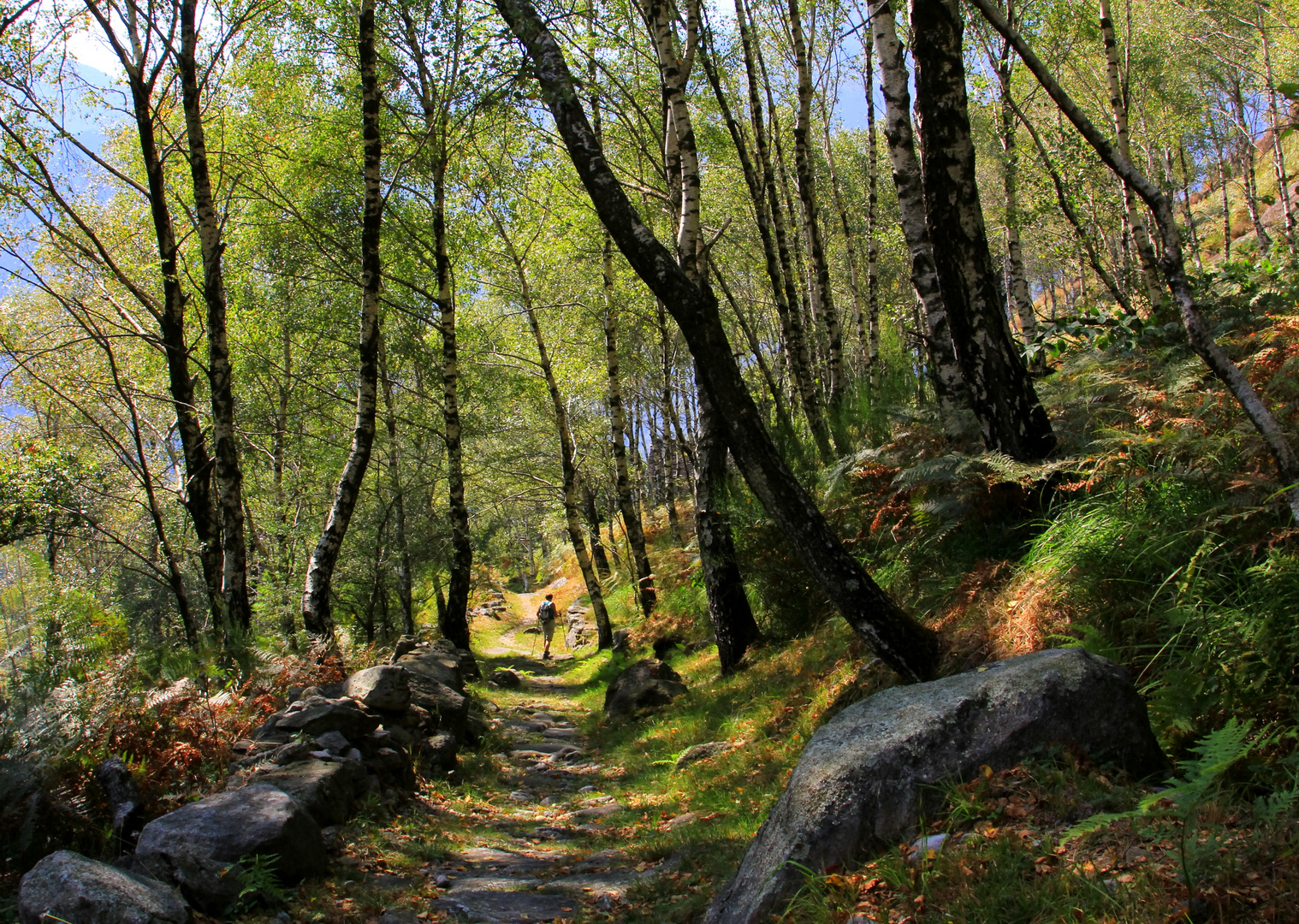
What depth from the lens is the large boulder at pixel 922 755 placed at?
125 inches

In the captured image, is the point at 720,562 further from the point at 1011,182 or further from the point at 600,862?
the point at 1011,182

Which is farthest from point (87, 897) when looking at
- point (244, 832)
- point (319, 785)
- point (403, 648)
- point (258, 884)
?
point (403, 648)

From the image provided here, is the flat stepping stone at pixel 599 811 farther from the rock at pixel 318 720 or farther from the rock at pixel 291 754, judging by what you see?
the rock at pixel 291 754

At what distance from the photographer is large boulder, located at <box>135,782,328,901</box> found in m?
4.04

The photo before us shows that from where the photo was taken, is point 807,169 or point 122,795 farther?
point 807,169

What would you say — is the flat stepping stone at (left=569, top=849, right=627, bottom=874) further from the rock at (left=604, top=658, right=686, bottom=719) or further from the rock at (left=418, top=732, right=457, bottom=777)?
the rock at (left=604, top=658, right=686, bottom=719)

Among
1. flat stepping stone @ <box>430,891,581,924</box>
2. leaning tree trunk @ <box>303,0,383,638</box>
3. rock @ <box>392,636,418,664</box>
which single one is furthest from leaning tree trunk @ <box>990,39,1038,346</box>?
rock @ <box>392,636,418,664</box>

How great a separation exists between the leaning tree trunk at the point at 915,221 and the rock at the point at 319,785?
A: 572 centimetres

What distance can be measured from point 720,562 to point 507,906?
5043 mm

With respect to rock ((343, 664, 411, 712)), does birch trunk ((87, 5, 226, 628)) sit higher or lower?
higher

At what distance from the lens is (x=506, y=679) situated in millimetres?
14672

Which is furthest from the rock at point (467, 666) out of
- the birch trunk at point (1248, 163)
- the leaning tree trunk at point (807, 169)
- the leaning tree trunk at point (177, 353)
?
the birch trunk at point (1248, 163)

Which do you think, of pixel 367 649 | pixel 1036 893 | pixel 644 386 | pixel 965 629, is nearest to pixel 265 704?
pixel 367 649

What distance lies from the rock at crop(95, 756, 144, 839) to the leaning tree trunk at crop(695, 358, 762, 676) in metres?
6.00
